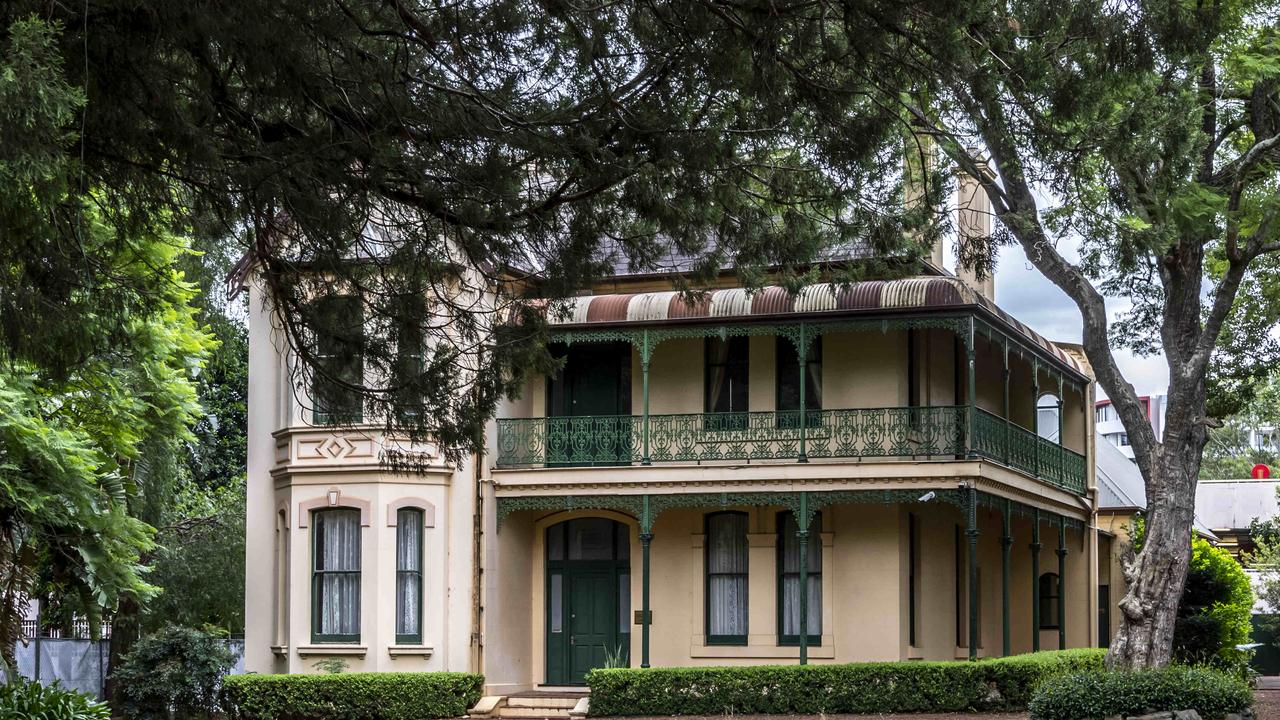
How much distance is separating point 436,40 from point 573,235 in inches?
76.2

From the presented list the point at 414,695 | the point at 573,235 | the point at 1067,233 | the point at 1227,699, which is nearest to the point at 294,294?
the point at 573,235

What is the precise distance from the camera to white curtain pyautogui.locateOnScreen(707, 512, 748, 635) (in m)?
24.4

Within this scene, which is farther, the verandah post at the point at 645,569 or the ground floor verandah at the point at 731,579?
the ground floor verandah at the point at 731,579

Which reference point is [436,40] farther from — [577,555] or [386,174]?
[577,555]

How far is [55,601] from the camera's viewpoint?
26391 millimetres

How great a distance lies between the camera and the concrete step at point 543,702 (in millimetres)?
23422

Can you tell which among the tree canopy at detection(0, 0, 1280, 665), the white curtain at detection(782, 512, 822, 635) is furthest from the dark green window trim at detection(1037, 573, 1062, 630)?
the tree canopy at detection(0, 0, 1280, 665)

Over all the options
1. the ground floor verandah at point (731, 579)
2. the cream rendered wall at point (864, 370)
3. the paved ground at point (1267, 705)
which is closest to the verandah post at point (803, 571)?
the ground floor verandah at point (731, 579)

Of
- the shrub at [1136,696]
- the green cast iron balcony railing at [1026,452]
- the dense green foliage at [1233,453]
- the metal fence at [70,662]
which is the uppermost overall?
the dense green foliage at [1233,453]

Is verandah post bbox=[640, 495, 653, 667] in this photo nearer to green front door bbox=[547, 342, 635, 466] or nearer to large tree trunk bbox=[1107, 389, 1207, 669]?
green front door bbox=[547, 342, 635, 466]

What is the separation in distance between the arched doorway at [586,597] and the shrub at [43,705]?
9993 mm

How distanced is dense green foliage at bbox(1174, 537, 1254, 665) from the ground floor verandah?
244cm

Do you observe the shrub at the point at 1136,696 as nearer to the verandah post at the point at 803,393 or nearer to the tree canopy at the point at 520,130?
the tree canopy at the point at 520,130

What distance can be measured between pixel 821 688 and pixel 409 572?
6.58 meters
